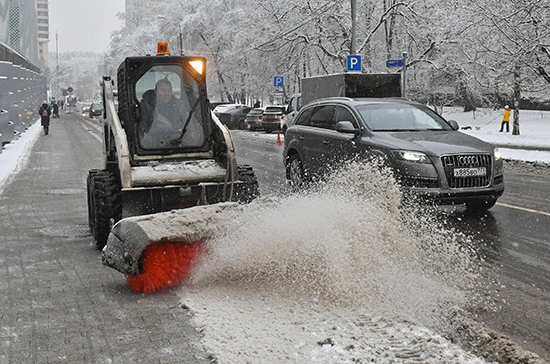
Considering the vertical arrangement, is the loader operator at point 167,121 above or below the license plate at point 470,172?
above

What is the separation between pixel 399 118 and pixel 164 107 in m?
4.05

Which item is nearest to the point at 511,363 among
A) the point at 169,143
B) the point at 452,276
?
the point at 452,276

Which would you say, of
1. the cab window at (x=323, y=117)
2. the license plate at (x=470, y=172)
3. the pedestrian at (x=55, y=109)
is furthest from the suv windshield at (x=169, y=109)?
the pedestrian at (x=55, y=109)

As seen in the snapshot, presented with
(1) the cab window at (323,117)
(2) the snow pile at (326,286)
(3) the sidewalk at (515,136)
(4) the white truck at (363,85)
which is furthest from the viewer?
(3) the sidewalk at (515,136)

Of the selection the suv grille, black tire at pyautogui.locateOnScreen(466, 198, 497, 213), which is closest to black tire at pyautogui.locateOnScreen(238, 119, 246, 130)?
black tire at pyautogui.locateOnScreen(466, 198, 497, 213)

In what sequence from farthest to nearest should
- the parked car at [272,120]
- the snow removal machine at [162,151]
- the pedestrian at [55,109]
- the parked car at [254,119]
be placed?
the pedestrian at [55,109], the parked car at [254,119], the parked car at [272,120], the snow removal machine at [162,151]

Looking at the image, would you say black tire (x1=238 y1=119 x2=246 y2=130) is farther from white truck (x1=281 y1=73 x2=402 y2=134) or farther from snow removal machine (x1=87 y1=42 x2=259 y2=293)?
snow removal machine (x1=87 y1=42 x2=259 y2=293)

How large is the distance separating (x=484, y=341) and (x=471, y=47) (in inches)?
992

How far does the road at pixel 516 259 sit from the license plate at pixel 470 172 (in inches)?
25.1

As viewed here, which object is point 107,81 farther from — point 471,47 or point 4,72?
point 471,47

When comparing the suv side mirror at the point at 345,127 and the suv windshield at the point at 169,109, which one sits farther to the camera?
the suv side mirror at the point at 345,127

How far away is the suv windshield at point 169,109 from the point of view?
712 cm

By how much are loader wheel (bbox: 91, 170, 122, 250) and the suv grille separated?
4.26 metres

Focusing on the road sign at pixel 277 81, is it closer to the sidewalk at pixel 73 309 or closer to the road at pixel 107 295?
the road at pixel 107 295
